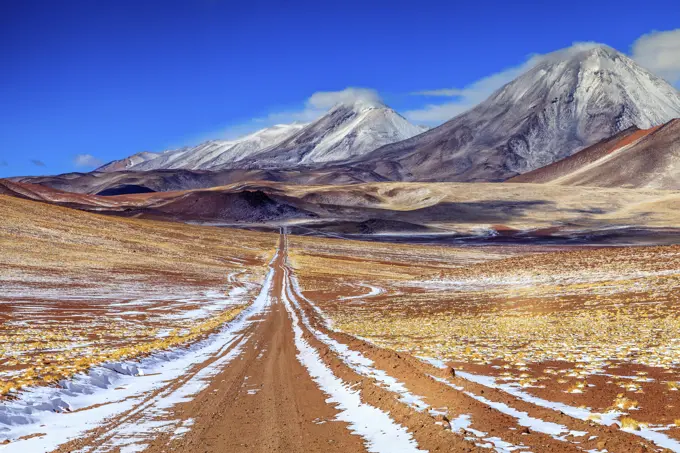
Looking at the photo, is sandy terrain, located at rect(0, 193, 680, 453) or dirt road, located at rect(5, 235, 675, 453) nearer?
dirt road, located at rect(5, 235, 675, 453)

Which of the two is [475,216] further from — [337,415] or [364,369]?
[337,415]

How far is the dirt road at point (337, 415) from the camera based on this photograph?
766 centimetres

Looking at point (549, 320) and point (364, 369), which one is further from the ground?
point (364, 369)

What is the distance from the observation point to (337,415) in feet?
31.4

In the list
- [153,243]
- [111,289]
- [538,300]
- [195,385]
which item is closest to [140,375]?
[195,385]

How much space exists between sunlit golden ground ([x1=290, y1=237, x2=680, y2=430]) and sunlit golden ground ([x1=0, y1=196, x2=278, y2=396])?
719 centimetres

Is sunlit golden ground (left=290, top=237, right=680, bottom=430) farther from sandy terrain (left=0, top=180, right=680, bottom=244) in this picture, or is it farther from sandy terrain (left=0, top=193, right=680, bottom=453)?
sandy terrain (left=0, top=180, right=680, bottom=244)

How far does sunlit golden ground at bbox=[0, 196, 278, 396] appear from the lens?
16.7 m

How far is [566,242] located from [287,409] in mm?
109944

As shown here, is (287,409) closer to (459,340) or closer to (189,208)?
(459,340)

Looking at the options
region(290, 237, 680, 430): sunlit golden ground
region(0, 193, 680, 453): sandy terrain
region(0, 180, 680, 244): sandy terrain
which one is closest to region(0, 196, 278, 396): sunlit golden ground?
region(0, 193, 680, 453): sandy terrain

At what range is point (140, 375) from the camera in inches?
535

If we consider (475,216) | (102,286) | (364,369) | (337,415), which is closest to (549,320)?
(364,369)

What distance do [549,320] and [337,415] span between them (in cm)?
1569
